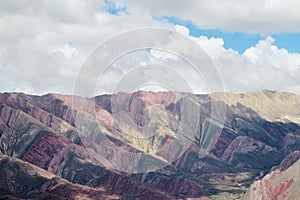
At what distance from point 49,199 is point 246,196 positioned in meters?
65.9

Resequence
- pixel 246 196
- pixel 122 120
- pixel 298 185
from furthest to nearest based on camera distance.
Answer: pixel 122 120, pixel 246 196, pixel 298 185

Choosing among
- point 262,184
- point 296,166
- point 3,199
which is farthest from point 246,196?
point 3,199

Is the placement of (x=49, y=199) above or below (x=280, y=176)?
below

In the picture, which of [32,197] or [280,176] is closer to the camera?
[280,176]

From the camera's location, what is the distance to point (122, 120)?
200 m

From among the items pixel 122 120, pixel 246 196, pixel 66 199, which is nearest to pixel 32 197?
pixel 66 199

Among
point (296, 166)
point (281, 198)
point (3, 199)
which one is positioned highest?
point (296, 166)

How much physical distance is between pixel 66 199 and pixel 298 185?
292 feet

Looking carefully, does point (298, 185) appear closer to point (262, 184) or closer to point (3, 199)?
point (262, 184)

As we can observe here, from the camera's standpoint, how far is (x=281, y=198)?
140 m

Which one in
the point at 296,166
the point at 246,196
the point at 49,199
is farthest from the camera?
the point at 49,199

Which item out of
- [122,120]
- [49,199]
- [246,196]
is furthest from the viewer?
[122,120]

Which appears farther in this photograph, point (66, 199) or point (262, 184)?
point (66, 199)

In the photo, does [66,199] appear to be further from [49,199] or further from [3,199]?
[3,199]
